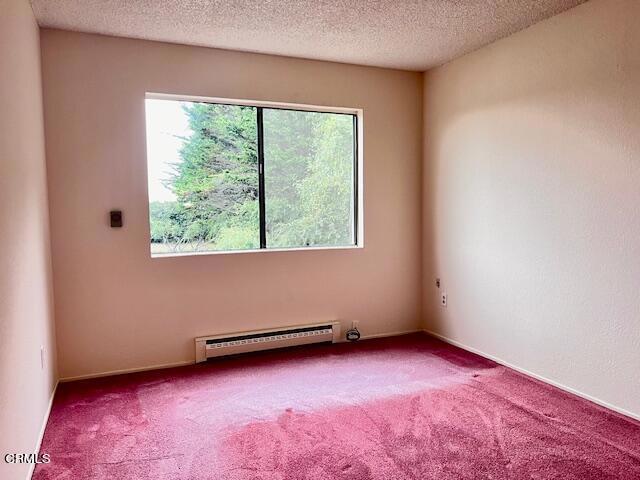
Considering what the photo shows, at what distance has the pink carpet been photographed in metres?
2.12

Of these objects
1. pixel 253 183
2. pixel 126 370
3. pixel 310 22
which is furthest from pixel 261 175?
pixel 126 370

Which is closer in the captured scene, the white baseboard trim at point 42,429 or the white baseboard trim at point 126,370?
the white baseboard trim at point 42,429

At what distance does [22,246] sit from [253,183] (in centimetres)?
191

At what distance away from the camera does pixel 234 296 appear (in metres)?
3.72

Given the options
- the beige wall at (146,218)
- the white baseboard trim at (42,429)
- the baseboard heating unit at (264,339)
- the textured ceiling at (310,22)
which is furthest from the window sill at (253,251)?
the textured ceiling at (310,22)

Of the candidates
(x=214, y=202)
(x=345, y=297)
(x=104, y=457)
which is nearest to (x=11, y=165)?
(x=104, y=457)

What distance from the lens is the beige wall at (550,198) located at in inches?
103

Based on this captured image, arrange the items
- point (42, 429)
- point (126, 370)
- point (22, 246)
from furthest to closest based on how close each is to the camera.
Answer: point (126, 370) → point (42, 429) → point (22, 246)

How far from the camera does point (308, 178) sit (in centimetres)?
402

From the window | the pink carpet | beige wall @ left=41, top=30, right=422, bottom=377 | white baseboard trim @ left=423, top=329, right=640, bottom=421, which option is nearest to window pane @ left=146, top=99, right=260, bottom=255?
the window

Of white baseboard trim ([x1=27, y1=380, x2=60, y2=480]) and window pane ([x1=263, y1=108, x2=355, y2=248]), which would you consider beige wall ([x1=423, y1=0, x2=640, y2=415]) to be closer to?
window pane ([x1=263, y1=108, x2=355, y2=248])

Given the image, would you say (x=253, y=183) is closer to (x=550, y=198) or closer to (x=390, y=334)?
(x=390, y=334)

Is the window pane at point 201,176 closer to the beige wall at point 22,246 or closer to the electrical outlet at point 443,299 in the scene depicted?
the beige wall at point 22,246

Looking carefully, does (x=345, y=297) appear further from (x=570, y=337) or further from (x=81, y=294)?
(x=81, y=294)
